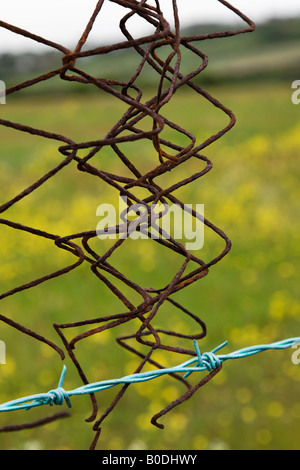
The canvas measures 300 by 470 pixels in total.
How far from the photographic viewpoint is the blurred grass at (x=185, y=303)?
3.68 m

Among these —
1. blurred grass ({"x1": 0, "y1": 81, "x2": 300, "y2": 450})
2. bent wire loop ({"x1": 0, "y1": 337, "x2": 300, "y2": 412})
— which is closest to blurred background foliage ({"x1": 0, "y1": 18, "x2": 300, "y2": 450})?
blurred grass ({"x1": 0, "y1": 81, "x2": 300, "y2": 450})

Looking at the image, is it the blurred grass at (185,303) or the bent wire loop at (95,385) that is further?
the blurred grass at (185,303)

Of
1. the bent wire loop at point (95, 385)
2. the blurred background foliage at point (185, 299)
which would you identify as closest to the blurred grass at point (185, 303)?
the blurred background foliage at point (185, 299)

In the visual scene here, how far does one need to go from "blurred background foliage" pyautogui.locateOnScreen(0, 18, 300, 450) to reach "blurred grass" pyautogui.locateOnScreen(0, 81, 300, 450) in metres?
0.01

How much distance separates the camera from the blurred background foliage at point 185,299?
3.69 metres

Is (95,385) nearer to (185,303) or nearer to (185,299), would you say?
(185,303)

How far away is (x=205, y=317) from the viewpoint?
5.20 metres

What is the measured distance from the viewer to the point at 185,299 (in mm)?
5594

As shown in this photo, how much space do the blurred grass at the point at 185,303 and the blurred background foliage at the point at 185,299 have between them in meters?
0.01

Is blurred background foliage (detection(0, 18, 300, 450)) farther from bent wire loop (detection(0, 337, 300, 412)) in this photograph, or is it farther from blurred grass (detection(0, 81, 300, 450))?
bent wire loop (detection(0, 337, 300, 412))

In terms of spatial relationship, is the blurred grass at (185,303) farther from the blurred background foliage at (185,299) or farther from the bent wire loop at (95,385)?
the bent wire loop at (95,385)

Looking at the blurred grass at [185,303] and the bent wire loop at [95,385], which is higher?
the blurred grass at [185,303]

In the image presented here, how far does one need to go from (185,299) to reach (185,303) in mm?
109
